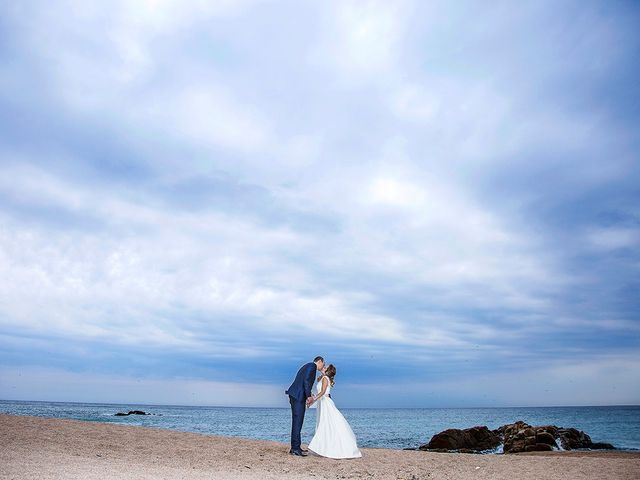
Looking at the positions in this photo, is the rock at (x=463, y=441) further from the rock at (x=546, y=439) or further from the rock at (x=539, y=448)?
the rock at (x=539, y=448)

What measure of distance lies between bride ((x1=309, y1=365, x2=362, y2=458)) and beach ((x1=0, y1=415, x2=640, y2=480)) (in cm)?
52

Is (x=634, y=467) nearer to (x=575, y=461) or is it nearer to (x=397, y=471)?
(x=575, y=461)

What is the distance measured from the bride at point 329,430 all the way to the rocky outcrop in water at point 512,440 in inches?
562

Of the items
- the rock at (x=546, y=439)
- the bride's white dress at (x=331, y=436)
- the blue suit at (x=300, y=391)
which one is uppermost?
the blue suit at (x=300, y=391)

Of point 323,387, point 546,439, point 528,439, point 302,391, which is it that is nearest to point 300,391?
point 302,391

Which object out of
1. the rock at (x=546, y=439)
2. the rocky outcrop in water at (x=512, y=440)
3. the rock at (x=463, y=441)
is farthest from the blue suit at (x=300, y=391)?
the rock at (x=546, y=439)

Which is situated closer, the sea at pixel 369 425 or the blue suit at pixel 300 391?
the blue suit at pixel 300 391

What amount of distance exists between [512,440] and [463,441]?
284 centimetres

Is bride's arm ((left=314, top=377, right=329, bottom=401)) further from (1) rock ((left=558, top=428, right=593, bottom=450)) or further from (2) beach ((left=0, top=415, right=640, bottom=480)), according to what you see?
(1) rock ((left=558, top=428, right=593, bottom=450))

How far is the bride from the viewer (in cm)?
1504

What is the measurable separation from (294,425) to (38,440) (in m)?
6.51

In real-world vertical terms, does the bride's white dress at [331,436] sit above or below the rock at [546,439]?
→ above

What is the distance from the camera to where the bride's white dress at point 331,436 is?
15.0 m

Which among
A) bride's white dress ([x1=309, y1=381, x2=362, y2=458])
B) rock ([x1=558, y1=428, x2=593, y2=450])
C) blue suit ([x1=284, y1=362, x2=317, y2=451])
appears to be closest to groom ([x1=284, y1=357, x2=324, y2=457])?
blue suit ([x1=284, y1=362, x2=317, y2=451])
